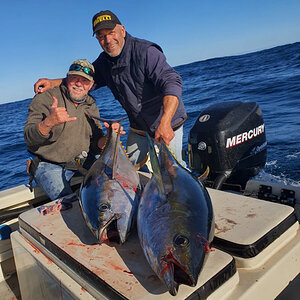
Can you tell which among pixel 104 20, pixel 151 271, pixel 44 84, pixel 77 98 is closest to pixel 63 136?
pixel 77 98

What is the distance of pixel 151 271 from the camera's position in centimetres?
124

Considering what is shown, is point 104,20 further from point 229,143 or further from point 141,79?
point 229,143

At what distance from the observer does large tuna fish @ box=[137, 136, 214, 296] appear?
3.52 feet

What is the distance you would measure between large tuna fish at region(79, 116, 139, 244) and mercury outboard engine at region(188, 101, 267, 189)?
118cm

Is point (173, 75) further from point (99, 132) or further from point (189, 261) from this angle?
point (189, 261)

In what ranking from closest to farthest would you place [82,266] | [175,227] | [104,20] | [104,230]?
[175,227], [82,266], [104,230], [104,20]

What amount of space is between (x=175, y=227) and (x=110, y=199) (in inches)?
20.6

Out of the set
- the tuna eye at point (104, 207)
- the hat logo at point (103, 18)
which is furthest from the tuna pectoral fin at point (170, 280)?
the hat logo at point (103, 18)

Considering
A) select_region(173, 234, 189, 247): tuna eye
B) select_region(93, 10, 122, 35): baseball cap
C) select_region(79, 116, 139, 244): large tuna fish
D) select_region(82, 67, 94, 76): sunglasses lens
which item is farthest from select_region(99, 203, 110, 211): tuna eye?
select_region(93, 10, 122, 35): baseball cap

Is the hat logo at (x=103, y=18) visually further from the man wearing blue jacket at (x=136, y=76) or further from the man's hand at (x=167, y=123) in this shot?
the man's hand at (x=167, y=123)

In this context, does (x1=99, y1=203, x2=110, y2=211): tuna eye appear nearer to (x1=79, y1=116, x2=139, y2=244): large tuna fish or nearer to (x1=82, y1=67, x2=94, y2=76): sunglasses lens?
(x1=79, y1=116, x2=139, y2=244): large tuna fish

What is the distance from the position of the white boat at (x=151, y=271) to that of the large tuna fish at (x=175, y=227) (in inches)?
3.6

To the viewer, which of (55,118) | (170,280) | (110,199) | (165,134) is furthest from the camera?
(55,118)

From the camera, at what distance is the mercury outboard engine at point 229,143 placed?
9.62 ft
